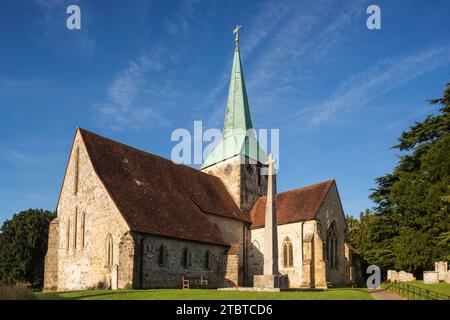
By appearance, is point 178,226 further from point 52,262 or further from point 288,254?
point 288,254

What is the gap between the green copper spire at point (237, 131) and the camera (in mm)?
42000

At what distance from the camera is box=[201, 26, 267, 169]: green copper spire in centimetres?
4200

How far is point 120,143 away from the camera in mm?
31891

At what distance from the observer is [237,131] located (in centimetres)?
4309

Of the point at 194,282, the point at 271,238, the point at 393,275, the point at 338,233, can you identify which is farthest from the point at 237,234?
the point at 271,238

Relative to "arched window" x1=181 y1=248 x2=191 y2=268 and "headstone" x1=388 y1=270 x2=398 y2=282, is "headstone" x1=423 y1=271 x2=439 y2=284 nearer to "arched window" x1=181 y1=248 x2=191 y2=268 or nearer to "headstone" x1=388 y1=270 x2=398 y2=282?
"headstone" x1=388 y1=270 x2=398 y2=282

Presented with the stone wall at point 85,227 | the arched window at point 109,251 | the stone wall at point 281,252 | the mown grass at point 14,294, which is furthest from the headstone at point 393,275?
Answer: the mown grass at point 14,294

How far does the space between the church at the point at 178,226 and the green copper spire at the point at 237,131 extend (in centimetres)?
28

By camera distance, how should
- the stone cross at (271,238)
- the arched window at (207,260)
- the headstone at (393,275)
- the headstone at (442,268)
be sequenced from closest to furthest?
the stone cross at (271,238), the headstone at (442,268), the arched window at (207,260), the headstone at (393,275)

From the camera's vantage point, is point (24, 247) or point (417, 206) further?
point (24, 247)

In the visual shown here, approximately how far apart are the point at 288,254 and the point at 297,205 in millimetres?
4208

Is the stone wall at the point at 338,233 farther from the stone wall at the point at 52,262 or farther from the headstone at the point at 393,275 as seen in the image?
the stone wall at the point at 52,262
